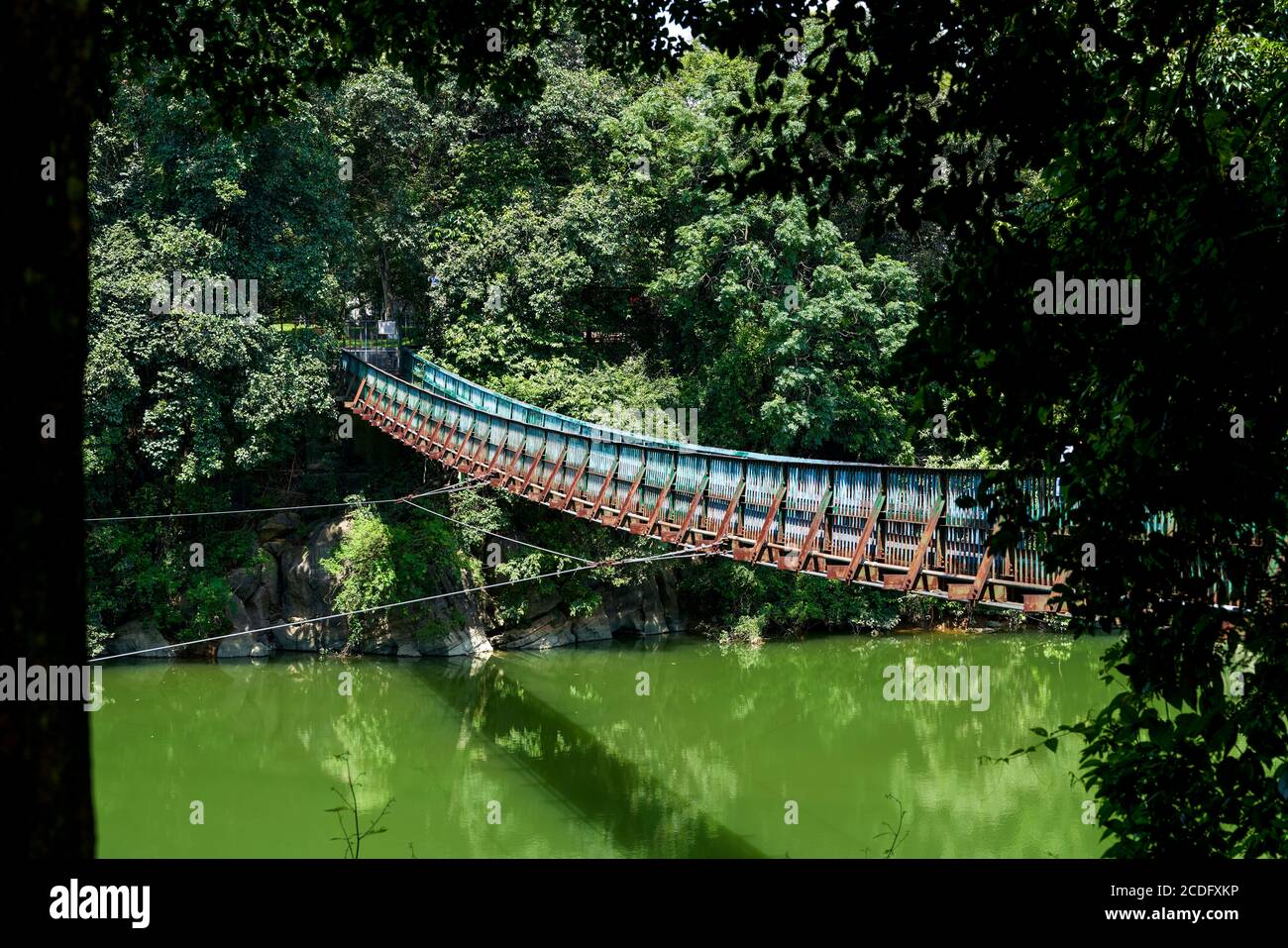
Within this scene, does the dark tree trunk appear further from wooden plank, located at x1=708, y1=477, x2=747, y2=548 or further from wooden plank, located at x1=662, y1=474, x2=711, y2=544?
wooden plank, located at x1=662, y1=474, x2=711, y2=544

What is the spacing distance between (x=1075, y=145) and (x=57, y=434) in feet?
6.27

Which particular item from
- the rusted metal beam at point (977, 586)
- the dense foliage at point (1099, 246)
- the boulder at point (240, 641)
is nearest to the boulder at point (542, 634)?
the boulder at point (240, 641)

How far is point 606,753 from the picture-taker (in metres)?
10.9

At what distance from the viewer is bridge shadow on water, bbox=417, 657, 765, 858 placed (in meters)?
8.39

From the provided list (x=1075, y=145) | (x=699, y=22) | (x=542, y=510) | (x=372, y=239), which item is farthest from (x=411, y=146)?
(x=1075, y=145)

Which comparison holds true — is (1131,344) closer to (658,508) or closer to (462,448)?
(658,508)

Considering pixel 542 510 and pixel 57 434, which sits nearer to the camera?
pixel 57 434

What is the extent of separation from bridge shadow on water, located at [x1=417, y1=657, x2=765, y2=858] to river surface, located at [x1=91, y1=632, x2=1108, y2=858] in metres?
0.03

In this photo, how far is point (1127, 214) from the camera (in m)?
2.31

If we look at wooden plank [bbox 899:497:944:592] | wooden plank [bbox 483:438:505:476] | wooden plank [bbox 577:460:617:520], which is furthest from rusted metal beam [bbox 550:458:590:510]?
wooden plank [bbox 899:497:944:592]

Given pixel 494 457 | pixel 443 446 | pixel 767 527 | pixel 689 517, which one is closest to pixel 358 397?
pixel 443 446

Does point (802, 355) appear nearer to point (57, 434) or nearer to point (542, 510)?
point (542, 510)

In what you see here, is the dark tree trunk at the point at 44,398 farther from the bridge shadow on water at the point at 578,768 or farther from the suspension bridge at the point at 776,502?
the bridge shadow on water at the point at 578,768

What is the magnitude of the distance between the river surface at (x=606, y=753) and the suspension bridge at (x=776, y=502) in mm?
1748
